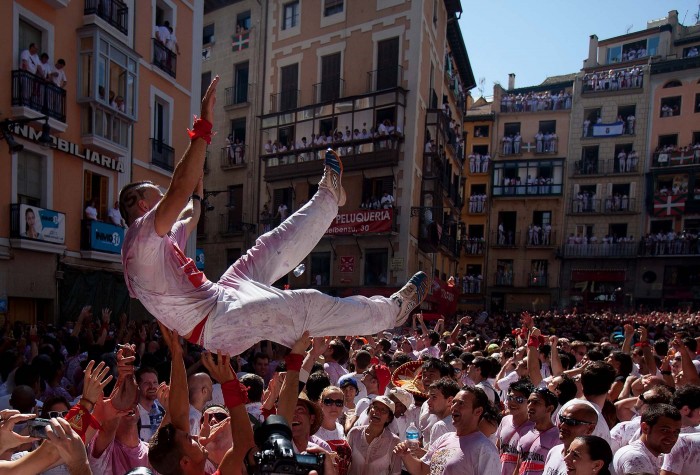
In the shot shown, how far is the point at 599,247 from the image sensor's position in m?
34.6

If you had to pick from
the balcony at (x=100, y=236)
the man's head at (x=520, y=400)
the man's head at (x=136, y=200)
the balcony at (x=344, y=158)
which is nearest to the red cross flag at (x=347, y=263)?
the balcony at (x=344, y=158)

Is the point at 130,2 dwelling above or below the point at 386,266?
above

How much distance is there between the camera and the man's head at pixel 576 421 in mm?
3859

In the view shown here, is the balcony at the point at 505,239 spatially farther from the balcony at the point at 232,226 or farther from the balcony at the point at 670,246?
the balcony at the point at 232,226

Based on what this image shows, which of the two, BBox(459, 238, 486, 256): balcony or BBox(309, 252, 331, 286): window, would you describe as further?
BBox(459, 238, 486, 256): balcony

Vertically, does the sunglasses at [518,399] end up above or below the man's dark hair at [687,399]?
below

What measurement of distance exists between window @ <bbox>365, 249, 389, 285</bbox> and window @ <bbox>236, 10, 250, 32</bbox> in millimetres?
13113

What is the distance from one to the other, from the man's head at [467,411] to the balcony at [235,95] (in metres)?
25.6

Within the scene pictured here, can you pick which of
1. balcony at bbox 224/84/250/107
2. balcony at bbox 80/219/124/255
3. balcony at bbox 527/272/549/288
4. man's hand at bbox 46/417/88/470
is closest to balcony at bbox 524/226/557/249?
balcony at bbox 527/272/549/288

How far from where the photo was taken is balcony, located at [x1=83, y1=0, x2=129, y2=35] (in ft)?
49.2

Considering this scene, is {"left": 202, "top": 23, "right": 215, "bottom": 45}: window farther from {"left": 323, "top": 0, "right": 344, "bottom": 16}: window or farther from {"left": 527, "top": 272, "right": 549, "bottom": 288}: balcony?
{"left": 527, "top": 272, "right": 549, "bottom": 288}: balcony

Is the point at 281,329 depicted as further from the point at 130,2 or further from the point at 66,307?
the point at 130,2

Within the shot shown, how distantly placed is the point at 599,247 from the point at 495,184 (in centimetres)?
769

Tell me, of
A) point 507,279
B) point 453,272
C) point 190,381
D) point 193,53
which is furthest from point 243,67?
point 190,381
